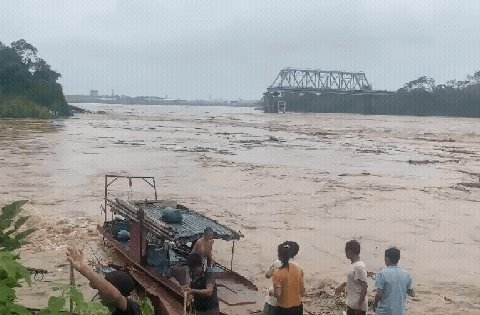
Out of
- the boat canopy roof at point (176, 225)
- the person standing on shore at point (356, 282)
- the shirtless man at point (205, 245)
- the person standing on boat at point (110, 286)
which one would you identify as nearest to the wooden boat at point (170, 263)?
the boat canopy roof at point (176, 225)

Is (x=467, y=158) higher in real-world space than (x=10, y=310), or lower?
lower

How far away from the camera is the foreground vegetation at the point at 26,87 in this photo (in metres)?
62.7

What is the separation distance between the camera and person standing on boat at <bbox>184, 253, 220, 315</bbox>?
19.4 feet

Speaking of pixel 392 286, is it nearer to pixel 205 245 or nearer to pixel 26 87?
pixel 205 245

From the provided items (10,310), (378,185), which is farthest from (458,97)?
(10,310)

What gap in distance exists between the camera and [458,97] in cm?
9600

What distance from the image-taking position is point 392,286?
528 cm

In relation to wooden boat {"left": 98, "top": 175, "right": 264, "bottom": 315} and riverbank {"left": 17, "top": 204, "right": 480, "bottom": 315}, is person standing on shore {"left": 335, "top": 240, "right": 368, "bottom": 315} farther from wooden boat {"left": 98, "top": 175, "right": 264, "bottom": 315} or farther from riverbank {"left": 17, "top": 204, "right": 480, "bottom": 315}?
riverbank {"left": 17, "top": 204, "right": 480, "bottom": 315}

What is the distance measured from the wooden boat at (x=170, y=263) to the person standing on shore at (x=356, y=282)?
6.69 feet

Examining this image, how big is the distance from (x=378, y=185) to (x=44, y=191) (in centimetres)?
1441

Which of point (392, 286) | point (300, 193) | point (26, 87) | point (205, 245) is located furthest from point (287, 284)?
point (26, 87)

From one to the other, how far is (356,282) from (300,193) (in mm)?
13432

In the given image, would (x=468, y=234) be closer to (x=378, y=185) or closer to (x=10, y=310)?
(x=378, y=185)

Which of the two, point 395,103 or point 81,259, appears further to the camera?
point 395,103
